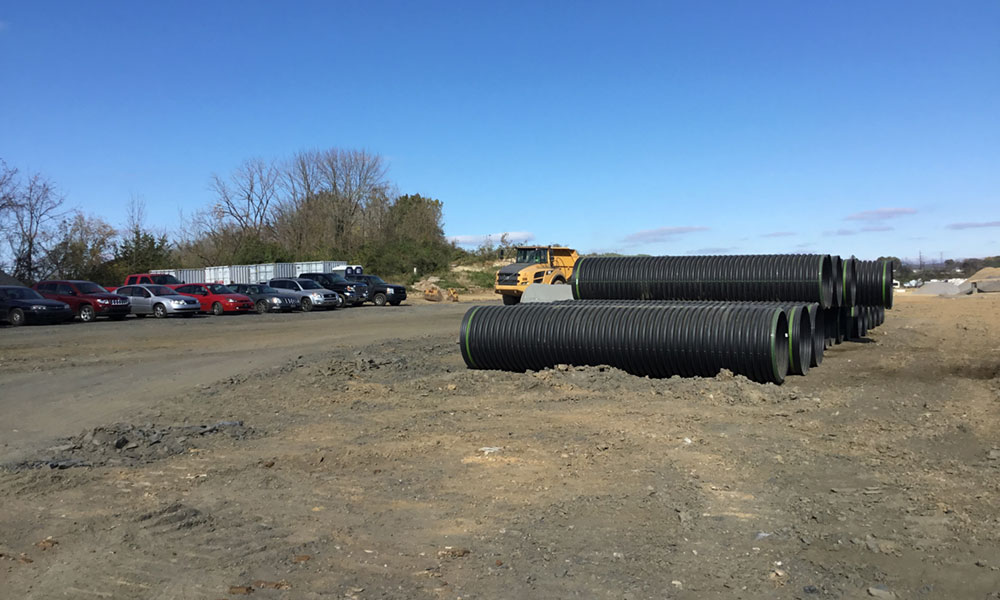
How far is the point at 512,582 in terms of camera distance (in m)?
4.74

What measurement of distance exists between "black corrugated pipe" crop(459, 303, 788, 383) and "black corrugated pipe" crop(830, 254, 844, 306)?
5.39 m

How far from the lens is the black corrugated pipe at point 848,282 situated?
1808 cm

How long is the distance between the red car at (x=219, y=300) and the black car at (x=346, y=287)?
17.3ft

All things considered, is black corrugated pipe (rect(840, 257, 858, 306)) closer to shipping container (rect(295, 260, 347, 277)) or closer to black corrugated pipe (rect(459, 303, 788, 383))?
black corrugated pipe (rect(459, 303, 788, 383))

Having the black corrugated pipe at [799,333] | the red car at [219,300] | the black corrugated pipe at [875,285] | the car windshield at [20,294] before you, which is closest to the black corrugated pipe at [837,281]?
the black corrugated pipe at [875,285]

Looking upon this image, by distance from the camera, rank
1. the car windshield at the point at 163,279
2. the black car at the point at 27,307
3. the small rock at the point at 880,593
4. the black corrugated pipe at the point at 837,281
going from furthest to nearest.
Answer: the car windshield at the point at 163,279
the black car at the point at 27,307
the black corrugated pipe at the point at 837,281
the small rock at the point at 880,593

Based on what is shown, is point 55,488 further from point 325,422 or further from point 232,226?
point 232,226

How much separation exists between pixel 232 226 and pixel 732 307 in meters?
64.9

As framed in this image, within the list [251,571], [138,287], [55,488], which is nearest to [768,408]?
[251,571]

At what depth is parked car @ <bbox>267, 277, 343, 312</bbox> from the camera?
3472cm

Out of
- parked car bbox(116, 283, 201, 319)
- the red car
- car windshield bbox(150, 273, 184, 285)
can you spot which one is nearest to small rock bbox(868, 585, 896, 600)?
parked car bbox(116, 283, 201, 319)

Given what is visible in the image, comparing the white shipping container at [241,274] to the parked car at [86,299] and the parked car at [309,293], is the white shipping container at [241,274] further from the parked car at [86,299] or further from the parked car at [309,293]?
the parked car at [86,299]

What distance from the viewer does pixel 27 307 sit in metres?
27.2

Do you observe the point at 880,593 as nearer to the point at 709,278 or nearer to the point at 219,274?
the point at 709,278
